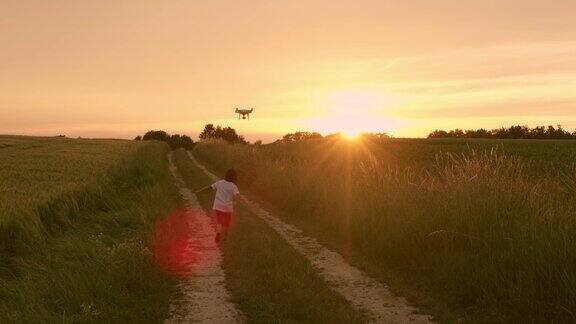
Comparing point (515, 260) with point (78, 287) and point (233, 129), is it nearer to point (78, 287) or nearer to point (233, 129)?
point (78, 287)

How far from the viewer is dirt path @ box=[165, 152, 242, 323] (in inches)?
306

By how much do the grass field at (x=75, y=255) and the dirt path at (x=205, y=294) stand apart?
11.5 inches

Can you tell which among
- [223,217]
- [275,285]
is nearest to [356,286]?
[275,285]

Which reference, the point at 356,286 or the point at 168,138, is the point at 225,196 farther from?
the point at 168,138

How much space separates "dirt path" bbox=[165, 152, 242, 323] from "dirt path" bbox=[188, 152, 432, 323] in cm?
209

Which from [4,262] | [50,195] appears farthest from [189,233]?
[4,262]

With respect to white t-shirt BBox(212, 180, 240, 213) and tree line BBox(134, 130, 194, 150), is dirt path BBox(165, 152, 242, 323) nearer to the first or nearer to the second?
white t-shirt BBox(212, 180, 240, 213)

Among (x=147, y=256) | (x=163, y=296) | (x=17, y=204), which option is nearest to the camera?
(x=163, y=296)

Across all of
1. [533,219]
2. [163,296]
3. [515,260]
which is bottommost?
[163,296]

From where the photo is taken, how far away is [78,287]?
8.14m

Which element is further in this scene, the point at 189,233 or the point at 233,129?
the point at 233,129

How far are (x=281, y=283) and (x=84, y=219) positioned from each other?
7.26 metres

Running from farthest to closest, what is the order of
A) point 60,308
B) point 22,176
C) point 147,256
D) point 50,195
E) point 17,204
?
point 22,176 → point 50,195 → point 17,204 → point 147,256 → point 60,308

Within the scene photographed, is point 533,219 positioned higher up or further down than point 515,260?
higher up
